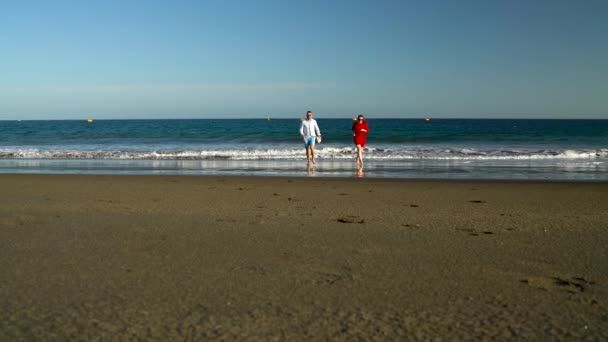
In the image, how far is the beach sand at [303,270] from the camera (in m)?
2.91

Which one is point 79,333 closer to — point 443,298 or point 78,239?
point 443,298

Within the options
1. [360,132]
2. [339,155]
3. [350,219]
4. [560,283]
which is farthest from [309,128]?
[560,283]

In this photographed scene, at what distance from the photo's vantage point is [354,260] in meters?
4.28

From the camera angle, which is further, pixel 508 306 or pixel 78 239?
pixel 78 239

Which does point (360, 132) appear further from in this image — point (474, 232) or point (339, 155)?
point (474, 232)

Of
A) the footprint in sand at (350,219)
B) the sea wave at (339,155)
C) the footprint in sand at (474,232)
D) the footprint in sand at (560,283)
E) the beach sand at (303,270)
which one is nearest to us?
the beach sand at (303,270)

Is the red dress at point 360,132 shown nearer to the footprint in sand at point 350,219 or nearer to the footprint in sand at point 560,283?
the footprint in sand at point 350,219

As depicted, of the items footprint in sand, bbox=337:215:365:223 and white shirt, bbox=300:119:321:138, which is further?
white shirt, bbox=300:119:321:138

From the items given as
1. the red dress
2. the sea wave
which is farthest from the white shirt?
the sea wave

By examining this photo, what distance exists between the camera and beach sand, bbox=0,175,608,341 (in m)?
2.91

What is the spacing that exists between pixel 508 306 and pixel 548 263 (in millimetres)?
1214

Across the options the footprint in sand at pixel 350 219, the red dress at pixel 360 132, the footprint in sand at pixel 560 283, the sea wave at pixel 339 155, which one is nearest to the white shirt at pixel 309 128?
the red dress at pixel 360 132

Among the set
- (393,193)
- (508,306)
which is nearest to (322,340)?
(508,306)

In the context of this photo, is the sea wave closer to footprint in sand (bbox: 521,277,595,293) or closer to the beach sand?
the beach sand
